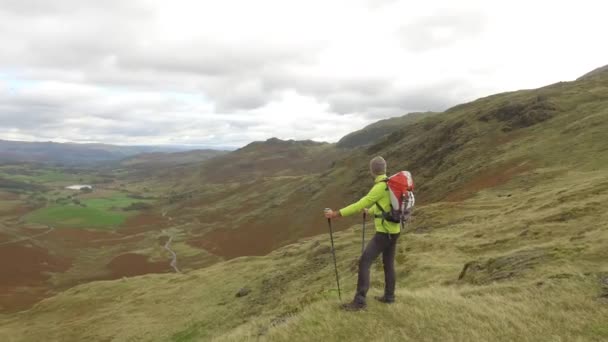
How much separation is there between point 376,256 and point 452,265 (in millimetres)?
11536

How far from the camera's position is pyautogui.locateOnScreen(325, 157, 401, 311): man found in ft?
35.7

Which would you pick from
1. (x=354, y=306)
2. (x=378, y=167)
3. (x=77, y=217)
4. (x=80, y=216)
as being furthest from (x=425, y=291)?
(x=80, y=216)

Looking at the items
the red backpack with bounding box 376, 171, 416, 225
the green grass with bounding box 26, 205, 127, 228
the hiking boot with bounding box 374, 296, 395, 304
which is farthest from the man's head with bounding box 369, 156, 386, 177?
the green grass with bounding box 26, 205, 127, 228

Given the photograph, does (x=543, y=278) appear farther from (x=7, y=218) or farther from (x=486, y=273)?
(x=7, y=218)

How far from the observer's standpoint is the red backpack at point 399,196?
425 inches

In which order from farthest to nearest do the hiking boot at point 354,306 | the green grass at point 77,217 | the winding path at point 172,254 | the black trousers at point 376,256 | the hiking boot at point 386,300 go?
the green grass at point 77,217, the winding path at point 172,254, the hiking boot at point 386,300, the hiking boot at point 354,306, the black trousers at point 376,256

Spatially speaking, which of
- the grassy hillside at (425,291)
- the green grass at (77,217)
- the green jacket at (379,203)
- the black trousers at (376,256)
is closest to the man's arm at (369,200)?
the green jacket at (379,203)

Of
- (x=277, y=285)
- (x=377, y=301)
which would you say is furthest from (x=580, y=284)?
(x=277, y=285)

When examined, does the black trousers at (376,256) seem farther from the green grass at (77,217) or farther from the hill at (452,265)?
the green grass at (77,217)

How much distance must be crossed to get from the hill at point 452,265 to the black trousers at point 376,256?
63 cm

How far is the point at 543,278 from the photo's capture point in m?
13.8

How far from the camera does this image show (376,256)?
452 inches

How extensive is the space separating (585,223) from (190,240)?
109977 millimetres

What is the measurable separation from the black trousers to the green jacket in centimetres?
25
